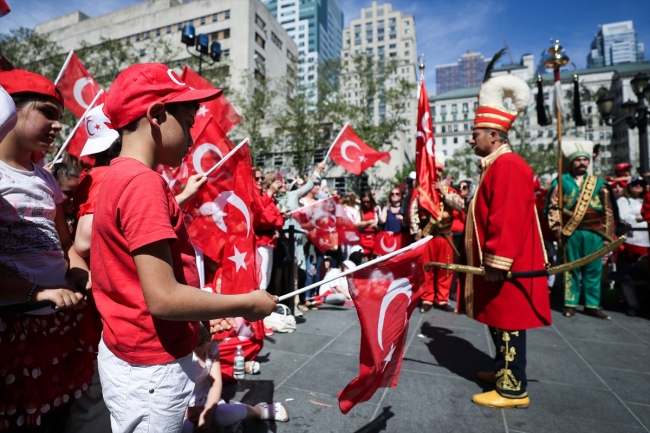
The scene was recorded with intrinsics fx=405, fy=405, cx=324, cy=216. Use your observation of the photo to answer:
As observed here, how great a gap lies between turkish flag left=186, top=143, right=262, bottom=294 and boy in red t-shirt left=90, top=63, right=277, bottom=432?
1.68 metres

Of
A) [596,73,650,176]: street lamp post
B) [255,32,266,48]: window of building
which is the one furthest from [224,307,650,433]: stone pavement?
[255,32,266,48]: window of building

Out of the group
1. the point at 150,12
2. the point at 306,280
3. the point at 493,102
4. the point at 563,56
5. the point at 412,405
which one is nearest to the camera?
the point at 412,405

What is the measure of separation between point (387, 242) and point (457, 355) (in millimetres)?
3581

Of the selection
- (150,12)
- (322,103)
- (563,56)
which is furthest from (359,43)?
(563,56)

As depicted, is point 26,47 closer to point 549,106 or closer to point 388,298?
point 388,298

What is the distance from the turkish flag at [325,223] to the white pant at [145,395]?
4774 millimetres

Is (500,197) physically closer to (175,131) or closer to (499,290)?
(499,290)

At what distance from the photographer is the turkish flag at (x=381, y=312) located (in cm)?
213

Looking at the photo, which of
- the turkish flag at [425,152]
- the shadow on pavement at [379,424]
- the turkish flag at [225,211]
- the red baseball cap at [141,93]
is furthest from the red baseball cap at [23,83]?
the turkish flag at [425,152]

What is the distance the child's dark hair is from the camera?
2.52 m

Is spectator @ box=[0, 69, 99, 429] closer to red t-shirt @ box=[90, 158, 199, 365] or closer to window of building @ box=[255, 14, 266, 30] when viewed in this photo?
red t-shirt @ box=[90, 158, 199, 365]

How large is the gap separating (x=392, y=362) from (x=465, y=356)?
236cm

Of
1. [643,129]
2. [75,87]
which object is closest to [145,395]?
[75,87]

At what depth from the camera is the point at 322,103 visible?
2650cm
